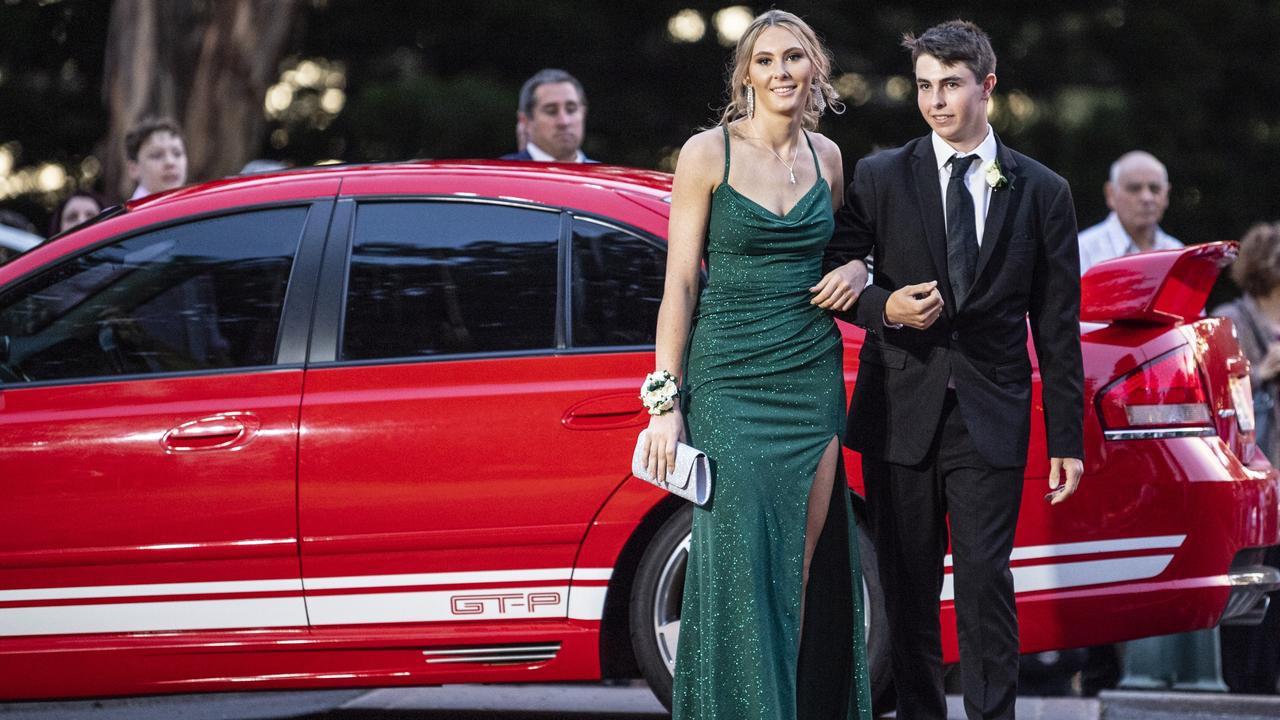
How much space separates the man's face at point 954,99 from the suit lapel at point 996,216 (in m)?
0.10

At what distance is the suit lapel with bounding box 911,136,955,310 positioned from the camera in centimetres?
406

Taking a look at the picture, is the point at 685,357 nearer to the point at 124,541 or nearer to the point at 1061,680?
the point at 124,541

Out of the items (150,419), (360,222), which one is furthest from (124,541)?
(360,222)

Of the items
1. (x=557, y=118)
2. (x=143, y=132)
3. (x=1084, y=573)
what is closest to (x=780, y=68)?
(x=1084, y=573)

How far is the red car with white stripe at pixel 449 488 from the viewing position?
15.1 feet

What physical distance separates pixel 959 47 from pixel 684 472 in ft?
3.91

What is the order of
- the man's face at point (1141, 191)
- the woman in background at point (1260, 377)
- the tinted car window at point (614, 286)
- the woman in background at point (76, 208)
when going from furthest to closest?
the man's face at point (1141, 191)
the woman in background at point (76, 208)
the woman in background at point (1260, 377)
the tinted car window at point (614, 286)

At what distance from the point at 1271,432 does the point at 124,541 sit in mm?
4601

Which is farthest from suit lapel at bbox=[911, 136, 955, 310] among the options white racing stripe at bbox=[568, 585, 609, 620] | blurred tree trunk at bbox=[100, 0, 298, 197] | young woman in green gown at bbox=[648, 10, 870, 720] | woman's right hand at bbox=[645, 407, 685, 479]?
blurred tree trunk at bbox=[100, 0, 298, 197]

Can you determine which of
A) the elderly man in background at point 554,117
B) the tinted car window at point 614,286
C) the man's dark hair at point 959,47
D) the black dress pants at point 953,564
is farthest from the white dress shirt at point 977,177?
the elderly man in background at point 554,117

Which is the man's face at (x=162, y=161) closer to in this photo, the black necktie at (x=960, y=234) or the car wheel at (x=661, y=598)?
the car wheel at (x=661, y=598)

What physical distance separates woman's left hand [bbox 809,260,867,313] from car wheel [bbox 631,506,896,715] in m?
0.97

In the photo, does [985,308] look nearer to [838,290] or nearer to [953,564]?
[838,290]

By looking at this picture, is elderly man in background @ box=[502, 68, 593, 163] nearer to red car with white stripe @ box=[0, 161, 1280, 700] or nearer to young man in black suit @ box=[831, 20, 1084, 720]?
red car with white stripe @ box=[0, 161, 1280, 700]
